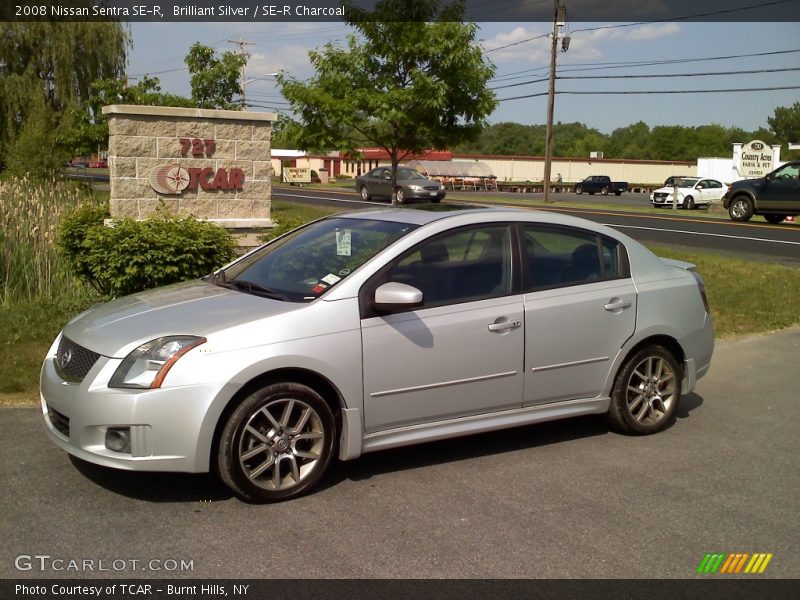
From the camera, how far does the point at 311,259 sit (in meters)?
5.61

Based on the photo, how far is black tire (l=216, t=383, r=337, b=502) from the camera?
459 cm

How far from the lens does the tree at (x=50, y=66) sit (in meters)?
30.8

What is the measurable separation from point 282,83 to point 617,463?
17.9 meters

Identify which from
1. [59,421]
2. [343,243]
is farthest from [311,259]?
[59,421]

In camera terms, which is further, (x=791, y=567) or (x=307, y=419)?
(x=307, y=419)

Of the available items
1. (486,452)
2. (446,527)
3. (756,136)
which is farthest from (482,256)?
(756,136)

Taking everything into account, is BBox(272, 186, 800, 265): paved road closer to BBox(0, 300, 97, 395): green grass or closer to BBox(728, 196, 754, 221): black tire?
BBox(728, 196, 754, 221): black tire

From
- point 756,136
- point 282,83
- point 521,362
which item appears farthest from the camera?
point 756,136

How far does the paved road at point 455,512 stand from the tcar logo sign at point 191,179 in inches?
231

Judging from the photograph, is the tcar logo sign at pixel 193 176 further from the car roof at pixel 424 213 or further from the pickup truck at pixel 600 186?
the pickup truck at pixel 600 186

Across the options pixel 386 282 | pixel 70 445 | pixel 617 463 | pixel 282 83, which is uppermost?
pixel 282 83

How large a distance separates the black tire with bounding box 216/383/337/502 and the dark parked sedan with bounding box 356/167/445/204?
28.1m
